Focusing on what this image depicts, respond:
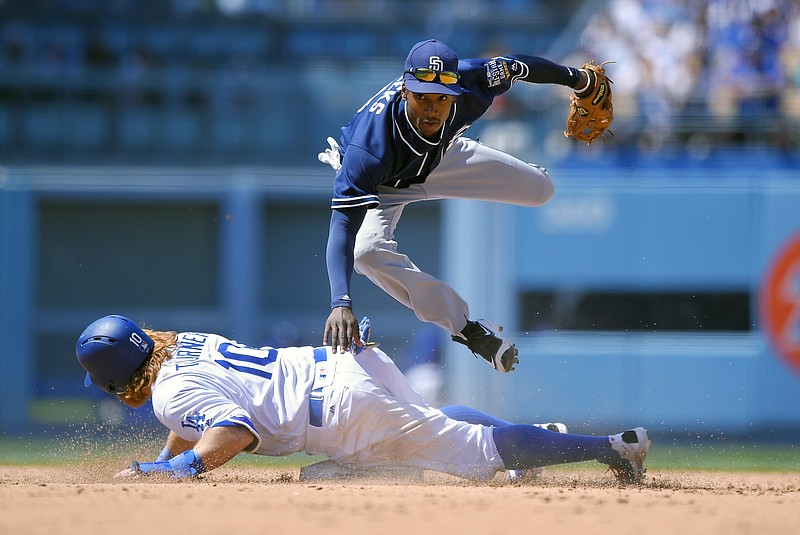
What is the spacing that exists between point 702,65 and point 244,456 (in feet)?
20.8

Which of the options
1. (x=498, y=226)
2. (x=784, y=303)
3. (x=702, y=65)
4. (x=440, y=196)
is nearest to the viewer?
(x=440, y=196)

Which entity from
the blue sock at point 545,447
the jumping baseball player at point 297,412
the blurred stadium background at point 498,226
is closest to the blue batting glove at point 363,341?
the jumping baseball player at point 297,412

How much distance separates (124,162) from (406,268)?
6.66 meters

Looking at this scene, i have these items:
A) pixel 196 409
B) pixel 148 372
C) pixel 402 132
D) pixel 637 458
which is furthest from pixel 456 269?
pixel 196 409

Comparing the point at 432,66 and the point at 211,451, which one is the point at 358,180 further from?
the point at 211,451

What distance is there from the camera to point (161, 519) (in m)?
4.14

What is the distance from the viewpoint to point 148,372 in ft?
17.1

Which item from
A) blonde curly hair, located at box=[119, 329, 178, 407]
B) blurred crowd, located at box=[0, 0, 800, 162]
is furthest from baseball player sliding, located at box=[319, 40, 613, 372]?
blurred crowd, located at box=[0, 0, 800, 162]

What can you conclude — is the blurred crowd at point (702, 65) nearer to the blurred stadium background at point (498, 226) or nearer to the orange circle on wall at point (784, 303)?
the blurred stadium background at point (498, 226)

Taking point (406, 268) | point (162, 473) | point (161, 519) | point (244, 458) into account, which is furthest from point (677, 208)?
point (161, 519)

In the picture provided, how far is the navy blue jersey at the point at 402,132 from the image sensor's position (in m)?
5.15

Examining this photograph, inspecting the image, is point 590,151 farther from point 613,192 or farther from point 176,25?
point 176,25

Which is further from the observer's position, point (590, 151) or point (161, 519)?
point (590, 151)

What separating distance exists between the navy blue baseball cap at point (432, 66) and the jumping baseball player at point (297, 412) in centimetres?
121
